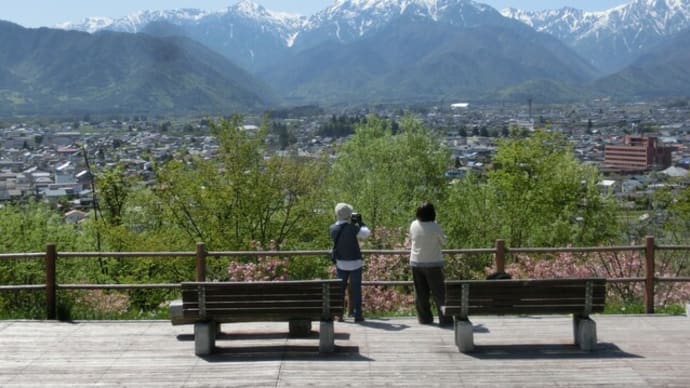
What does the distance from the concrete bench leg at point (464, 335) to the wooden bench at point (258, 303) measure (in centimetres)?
137

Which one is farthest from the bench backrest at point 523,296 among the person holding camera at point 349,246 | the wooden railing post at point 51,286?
the wooden railing post at point 51,286

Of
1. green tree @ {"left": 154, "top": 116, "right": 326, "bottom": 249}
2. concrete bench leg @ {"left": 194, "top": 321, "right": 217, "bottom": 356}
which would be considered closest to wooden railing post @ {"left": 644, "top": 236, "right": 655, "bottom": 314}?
concrete bench leg @ {"left": 194, "top": 321, "right": 217, "bottom": 356}

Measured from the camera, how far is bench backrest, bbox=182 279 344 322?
9180 mm

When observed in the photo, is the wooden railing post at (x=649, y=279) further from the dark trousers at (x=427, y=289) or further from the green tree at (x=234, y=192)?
the green tree at (x=234, y=192)

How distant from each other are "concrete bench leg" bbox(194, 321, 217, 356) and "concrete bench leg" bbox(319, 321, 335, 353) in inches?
48.3

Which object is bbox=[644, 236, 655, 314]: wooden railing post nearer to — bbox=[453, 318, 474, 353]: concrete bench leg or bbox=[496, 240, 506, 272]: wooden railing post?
bbox=[496, 240, 506, 272]: wooden railing post

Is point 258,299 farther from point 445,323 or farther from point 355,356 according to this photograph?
point 445,323

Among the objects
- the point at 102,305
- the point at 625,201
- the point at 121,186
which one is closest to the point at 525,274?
the point at 102,305

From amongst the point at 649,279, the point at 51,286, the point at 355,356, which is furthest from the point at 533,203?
the point at 355,356

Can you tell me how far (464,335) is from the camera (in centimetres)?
945

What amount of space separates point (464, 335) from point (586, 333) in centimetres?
140

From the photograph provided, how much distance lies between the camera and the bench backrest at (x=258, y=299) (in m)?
9.18

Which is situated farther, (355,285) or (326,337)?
(355,285)

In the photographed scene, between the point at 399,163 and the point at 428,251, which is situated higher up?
the point at 399,163
